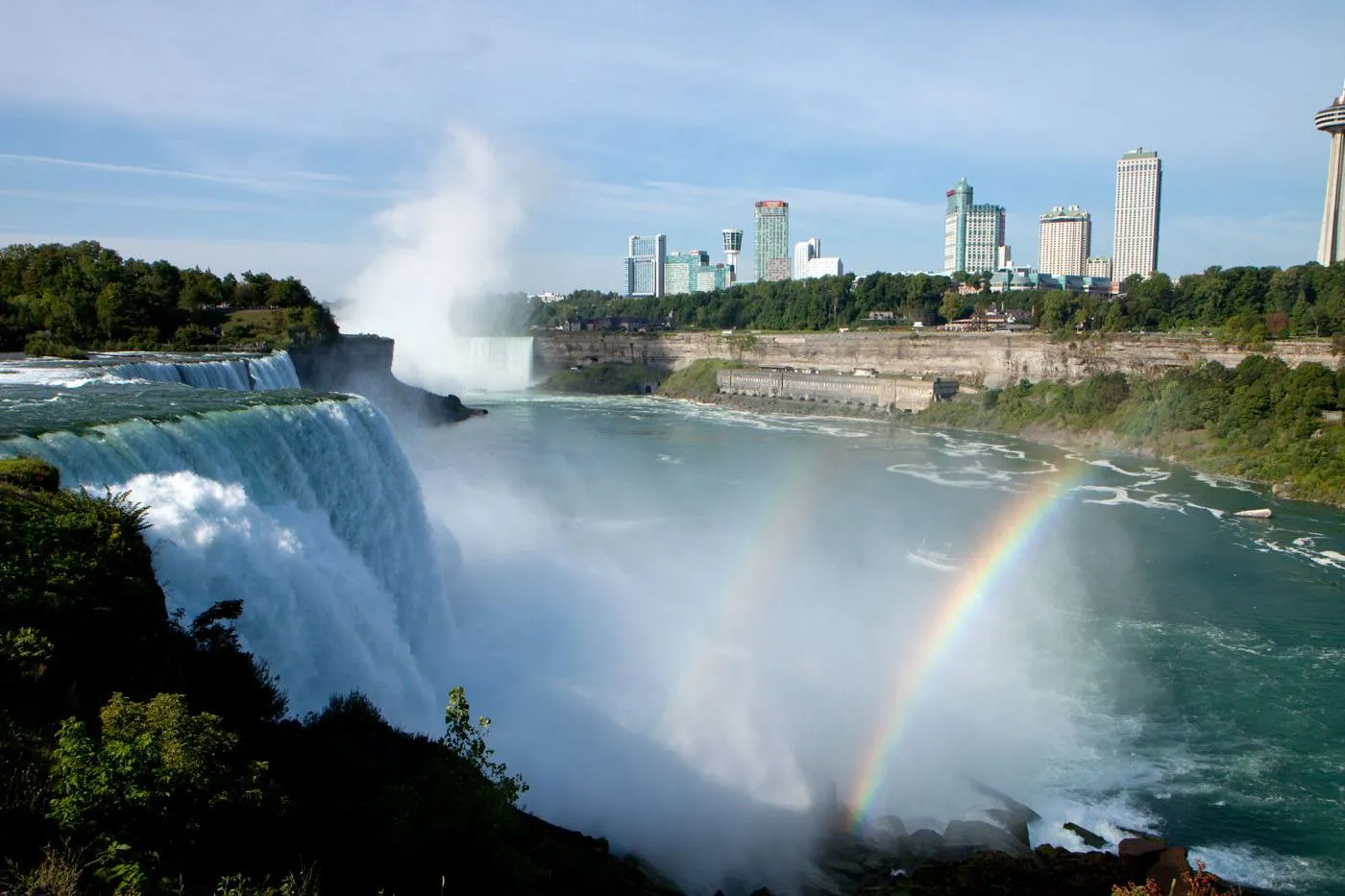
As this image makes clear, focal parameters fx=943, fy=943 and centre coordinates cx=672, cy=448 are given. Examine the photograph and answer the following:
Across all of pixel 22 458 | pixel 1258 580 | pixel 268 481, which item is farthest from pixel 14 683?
pixel 1258 580

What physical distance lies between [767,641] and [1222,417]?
2436cm

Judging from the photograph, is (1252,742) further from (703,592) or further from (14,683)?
(14,683)

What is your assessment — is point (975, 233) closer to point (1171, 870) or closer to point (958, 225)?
point (958, 225)

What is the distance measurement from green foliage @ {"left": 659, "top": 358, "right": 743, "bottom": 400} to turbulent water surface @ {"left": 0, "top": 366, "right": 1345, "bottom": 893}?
3229 cm

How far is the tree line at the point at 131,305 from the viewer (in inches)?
912

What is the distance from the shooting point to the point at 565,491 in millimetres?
23453

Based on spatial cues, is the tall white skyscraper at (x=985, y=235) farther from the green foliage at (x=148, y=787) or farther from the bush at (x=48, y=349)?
the green foliage at (x=148, y=787)

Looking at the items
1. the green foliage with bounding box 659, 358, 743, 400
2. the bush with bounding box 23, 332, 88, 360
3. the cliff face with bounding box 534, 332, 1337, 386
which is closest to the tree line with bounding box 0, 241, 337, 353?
the bush with bounding box 23, 332, 88, 360

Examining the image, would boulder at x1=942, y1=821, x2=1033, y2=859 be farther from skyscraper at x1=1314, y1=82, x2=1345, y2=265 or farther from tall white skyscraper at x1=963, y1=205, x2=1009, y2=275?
tall white skyscraper at x1=963, y1=205, x2=1009, y2=275

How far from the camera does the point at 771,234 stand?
187375 millimetres

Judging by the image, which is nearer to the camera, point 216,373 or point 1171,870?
point 1171,870

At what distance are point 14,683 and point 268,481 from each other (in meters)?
4.94

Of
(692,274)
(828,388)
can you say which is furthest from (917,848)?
(692,274)

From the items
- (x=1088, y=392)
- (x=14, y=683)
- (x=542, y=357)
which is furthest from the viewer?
(x=542, y=357)
